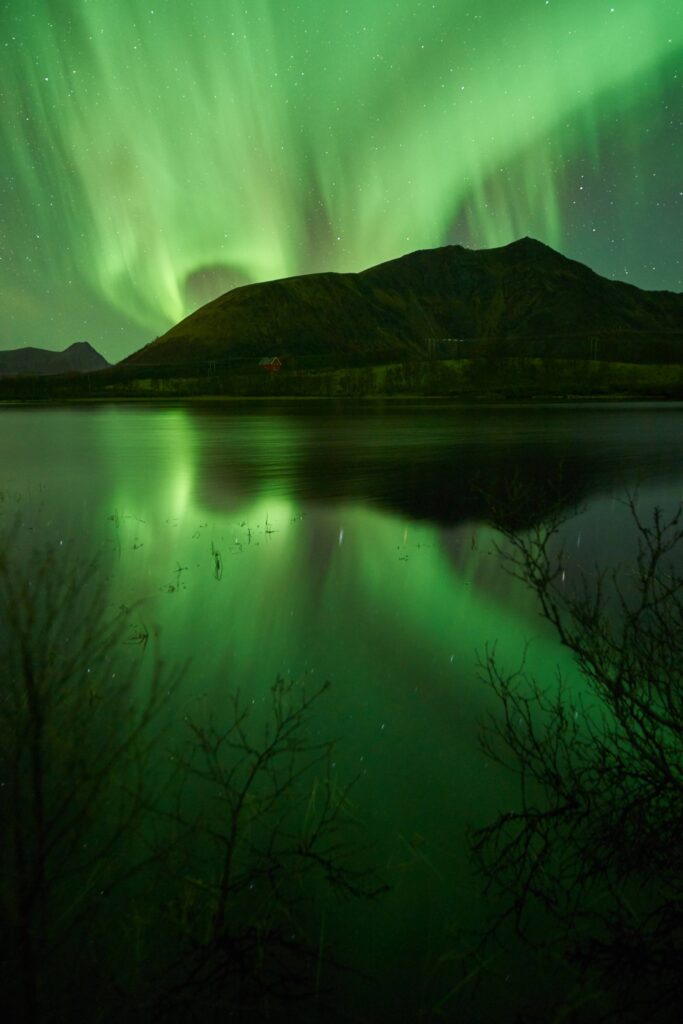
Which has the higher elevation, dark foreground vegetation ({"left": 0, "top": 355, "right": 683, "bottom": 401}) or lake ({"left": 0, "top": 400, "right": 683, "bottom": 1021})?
dark foreground vegetation ({"left": 0, "top": 355, "right": 683, "bottom": 401})

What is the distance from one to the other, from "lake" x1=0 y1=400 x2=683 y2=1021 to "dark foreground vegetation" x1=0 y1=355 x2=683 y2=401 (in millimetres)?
106264

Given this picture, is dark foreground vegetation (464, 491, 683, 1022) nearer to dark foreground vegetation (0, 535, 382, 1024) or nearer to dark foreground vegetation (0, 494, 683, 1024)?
dark foreground vegetation (0, 494, 683, 1024)

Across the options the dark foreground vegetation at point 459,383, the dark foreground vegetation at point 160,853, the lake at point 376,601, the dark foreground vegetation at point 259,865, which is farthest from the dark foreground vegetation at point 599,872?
the dark foreground vegetation at point 459,383

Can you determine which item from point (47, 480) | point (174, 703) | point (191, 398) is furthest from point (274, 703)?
point (191, 398)

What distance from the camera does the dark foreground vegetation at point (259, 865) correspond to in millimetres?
4676

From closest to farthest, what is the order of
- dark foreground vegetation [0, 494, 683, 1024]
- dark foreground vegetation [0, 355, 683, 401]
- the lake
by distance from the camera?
dark foreground vegetation [0, 494, 683, 1024], the lake, dark foreground vegetation [0, 355, 683, 401]

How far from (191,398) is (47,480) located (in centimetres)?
14488

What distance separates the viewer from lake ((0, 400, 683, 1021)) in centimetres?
564

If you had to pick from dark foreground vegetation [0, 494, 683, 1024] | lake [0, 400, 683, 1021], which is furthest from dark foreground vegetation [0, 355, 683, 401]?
dark foreground vegetation [0, 494, 683, 1024]

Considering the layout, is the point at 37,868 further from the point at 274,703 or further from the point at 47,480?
the point at 47,480

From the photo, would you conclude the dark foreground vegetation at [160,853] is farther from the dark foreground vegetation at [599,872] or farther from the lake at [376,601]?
the dark foreground vegetation at [599,872]

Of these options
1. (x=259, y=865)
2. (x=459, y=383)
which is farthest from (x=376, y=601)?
(x=459, y=383)

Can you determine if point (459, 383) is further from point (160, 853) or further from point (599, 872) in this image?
point (160, 853)

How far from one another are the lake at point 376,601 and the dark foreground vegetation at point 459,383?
349 feet
